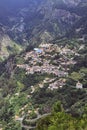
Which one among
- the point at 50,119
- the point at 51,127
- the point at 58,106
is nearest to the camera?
the point at 51,127

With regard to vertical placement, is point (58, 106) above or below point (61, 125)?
above

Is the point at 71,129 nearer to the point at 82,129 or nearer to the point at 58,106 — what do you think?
the point at 82,129

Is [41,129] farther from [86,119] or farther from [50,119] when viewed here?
[86,119]

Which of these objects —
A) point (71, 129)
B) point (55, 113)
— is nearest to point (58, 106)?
point (55, 113)

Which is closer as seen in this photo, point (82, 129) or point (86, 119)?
point (82, 129)

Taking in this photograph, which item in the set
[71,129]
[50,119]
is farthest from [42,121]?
[71,129]

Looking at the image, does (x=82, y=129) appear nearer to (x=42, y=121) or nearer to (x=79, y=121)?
(x=79, y=121)

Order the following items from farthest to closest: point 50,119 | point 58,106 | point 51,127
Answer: point 58,106 → point 50,119 → point 51,127

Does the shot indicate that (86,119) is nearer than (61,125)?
No

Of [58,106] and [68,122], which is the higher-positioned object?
[58,106]
